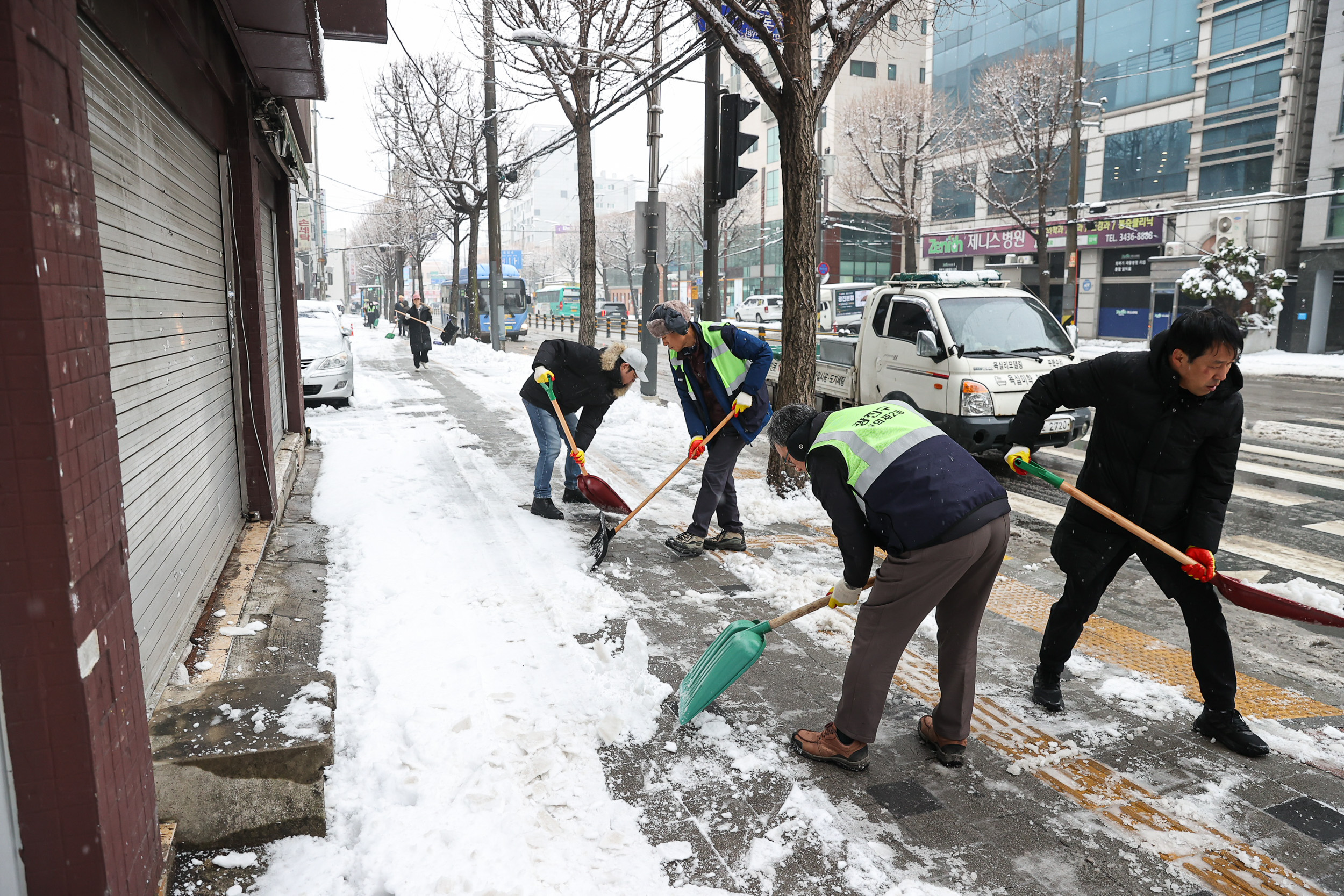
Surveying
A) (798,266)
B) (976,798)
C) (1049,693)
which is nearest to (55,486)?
(976,798)

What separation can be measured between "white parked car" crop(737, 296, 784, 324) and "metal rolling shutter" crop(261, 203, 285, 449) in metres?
23.5

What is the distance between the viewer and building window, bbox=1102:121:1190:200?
30.0m

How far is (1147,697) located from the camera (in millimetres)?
4012

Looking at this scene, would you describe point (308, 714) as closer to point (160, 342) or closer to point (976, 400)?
point (160, 342)

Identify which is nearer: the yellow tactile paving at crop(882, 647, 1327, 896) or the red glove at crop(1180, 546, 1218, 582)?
the yellow tactile paving at crop(882, 647, 1327, 896)

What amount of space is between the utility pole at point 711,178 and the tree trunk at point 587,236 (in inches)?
188

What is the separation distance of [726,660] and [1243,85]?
1306 inches

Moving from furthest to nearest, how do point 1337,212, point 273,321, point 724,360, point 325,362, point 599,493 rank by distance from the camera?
point 1337,212, point 325,362, point 273,321, point 599,493, point 724,360

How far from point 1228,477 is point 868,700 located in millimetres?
1804

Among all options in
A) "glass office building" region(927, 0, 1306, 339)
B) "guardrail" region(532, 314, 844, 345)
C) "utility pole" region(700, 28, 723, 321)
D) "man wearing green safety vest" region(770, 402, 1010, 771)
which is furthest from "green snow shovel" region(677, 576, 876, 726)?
"guardrail" region(532, 314, 844, 345)

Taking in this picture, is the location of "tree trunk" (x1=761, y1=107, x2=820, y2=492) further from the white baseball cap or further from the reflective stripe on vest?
the reflective stripe on vest

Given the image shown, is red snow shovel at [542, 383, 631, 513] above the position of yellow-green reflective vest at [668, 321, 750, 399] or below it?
below

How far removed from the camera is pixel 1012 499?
26.2ft

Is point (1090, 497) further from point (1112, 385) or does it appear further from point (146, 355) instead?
point (146, 355)
